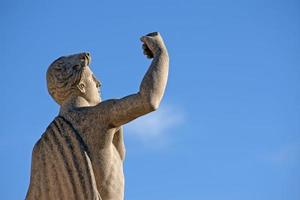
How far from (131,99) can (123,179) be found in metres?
1.09

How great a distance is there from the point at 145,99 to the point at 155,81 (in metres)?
0.31

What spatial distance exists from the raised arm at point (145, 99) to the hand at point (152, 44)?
142mm

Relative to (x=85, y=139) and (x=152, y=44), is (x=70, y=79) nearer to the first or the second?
(x=85, y=139)

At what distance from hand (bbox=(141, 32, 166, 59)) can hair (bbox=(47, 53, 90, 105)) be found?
0.90 meters

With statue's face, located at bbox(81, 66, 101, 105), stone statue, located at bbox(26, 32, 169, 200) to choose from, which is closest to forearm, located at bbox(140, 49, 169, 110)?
stone statue, located at bbox(26, 32, 169, 200)

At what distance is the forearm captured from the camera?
935 cm

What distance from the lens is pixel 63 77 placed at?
9.95 m

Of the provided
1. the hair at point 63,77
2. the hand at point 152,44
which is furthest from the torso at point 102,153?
the hand at point 152,44

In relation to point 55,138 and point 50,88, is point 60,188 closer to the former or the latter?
point 55,138

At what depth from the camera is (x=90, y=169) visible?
30.2ft

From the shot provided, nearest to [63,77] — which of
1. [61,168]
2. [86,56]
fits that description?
[86,56]

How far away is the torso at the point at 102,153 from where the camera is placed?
9.31 metres

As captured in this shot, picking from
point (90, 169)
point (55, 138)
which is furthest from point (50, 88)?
point (90, 169)

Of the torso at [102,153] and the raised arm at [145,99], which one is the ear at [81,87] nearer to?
the torso at [102,153]
